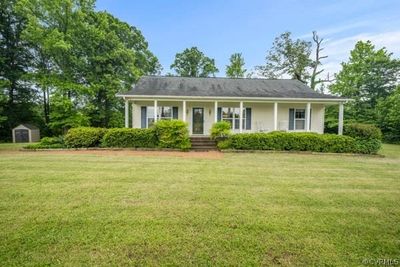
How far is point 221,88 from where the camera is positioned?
14992 millimetres

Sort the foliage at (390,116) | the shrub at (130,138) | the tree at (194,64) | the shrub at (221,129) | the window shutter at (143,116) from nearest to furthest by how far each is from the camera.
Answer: the shrub at (130,138), the shrub at (221,129), the window shutter at (143,116), the foliage at (390,116), the tree at (194,64)

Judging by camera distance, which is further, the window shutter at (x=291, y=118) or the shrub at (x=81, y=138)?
the window shutter at (x=291, y=118)

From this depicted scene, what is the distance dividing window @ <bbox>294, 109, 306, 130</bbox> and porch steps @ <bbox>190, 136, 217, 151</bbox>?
6.43 meters

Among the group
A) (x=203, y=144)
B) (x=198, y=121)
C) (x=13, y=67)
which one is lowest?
(x=203, y=144)

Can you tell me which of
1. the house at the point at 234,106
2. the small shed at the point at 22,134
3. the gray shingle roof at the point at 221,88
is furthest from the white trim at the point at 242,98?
the small shed at the point at 22,134

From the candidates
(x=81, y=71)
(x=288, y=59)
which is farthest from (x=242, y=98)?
(x=288, y=59)

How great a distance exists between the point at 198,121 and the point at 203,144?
2929 millimetres

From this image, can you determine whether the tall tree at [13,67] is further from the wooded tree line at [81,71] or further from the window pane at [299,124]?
the window pane at [299,124]

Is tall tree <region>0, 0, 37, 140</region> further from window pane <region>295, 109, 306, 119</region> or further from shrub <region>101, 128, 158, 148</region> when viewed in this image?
window pane <region>295, 109, 306, 119</region>

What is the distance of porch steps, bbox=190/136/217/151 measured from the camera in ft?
38.2

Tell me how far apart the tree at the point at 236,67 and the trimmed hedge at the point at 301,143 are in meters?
21.2

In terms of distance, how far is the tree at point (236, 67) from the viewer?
99.5 feet

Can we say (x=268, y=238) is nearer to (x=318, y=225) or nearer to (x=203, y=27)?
(x=318, y=225)

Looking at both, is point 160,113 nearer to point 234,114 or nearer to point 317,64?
point 234,114
